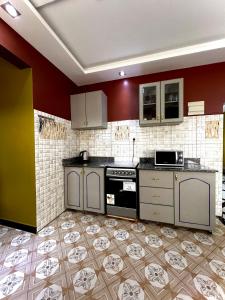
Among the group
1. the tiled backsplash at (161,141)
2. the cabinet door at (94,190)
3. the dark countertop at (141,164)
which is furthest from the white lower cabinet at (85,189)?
the tiled backsplash at (161,141)

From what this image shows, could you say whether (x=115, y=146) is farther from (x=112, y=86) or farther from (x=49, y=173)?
(x=49, y=173)

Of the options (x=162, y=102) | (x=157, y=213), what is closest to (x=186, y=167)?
(x=157, y=213)

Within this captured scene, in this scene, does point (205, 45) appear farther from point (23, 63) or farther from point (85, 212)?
point (85, 212)

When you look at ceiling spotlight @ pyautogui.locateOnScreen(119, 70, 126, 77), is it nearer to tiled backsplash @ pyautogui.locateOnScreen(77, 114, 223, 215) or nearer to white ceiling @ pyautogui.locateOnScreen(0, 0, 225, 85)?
white ceiling @ pyautogui.locateOnScreen(0, 0, 225, 85)

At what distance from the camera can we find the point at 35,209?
2.07 meters

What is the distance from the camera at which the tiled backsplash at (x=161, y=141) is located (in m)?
2.46

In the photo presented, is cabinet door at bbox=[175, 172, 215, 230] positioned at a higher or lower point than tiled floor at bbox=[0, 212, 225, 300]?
higher

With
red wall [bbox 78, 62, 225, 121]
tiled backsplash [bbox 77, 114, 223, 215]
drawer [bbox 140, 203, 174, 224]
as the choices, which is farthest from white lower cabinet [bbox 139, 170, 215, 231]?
red wall [bbox 78, 62, 225, 121]

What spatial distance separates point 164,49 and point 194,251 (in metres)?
2.59

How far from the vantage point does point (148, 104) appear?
98.1 inches

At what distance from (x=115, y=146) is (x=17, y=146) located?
1.60 m

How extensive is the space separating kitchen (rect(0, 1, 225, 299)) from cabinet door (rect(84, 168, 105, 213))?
23 mm

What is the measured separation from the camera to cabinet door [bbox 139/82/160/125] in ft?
8.01

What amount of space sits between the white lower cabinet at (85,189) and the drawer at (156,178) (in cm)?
65
